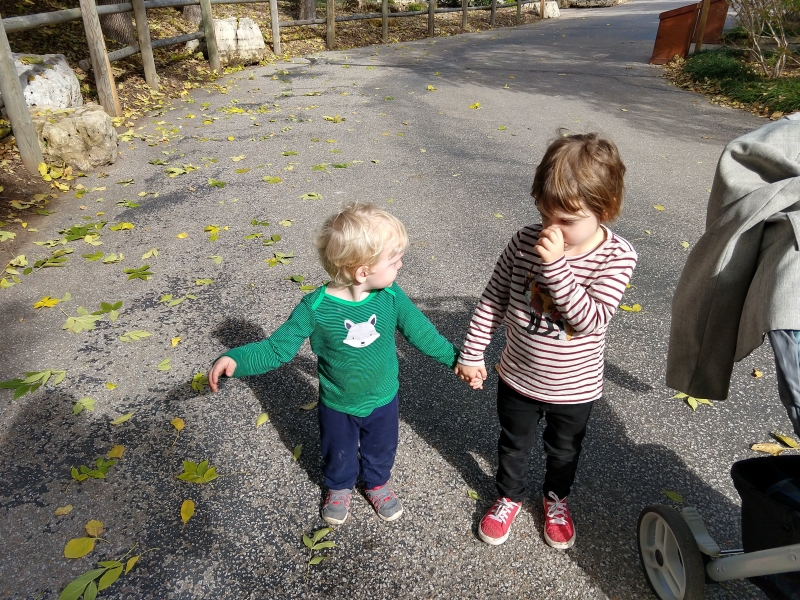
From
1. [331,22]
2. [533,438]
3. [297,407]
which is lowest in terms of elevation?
[297,407]

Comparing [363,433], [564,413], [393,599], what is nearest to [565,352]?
[564,413]

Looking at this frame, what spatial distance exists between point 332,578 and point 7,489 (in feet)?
4.56

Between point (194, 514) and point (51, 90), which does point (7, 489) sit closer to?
point (194, 514)

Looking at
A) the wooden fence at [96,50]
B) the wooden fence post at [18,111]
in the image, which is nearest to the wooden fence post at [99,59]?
the wooden fence at [96,50]

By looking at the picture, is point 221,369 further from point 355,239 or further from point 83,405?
point 83,405

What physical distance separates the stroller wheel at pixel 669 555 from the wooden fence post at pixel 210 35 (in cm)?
1001

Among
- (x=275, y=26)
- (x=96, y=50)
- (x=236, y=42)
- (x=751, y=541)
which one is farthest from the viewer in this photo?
(x=275, y=26)

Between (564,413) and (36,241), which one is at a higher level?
(564,413)

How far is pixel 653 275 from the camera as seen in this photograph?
3961 millimetres

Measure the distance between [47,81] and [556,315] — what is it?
21.1 ft

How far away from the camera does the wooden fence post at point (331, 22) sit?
481 inches

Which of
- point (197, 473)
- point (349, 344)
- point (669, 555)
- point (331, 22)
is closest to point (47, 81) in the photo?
point (197, 473)

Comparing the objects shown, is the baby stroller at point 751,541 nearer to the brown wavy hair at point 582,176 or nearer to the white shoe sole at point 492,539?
the white shoe sole at point 492,539

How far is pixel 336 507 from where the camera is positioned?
2211mm
